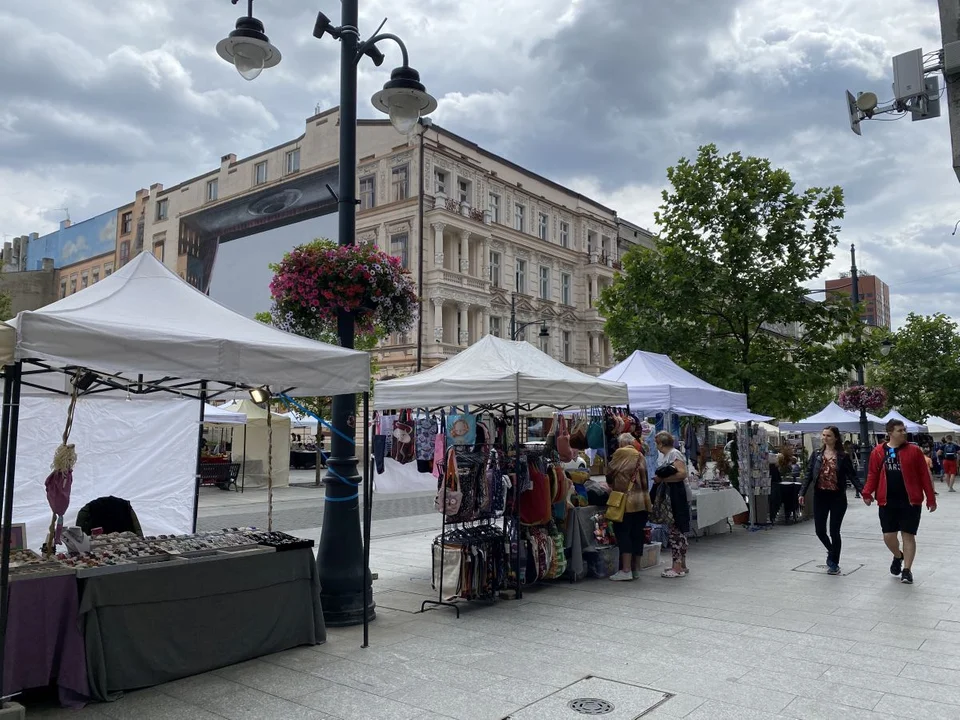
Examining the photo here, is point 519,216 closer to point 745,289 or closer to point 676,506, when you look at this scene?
point 745,289

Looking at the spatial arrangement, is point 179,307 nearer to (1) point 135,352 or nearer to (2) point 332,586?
(1) point 135,352

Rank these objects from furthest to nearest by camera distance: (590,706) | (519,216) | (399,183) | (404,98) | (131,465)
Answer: (519,216), (399,183), (131,465), (404,98), (590,706)

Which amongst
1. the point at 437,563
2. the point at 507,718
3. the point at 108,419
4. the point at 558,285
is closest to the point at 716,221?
the point at 437,563

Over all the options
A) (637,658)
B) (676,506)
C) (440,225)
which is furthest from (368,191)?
(637,658)

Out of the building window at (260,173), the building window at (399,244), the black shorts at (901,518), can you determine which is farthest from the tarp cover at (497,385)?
the building window at (260,173)

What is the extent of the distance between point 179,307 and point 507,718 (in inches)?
154

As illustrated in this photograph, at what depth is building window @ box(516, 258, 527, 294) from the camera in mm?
42344

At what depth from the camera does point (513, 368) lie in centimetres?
812

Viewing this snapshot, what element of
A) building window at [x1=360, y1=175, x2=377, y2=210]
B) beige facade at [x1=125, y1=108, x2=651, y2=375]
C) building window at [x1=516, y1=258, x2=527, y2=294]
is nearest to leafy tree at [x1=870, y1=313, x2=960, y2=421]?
beige facade at [x1=125, y1=108, x2=651, y2=375]

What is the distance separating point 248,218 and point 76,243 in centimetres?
2342

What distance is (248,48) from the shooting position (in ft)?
22.7

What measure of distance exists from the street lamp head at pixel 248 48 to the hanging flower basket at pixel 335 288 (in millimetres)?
1786

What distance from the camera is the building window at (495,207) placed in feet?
133

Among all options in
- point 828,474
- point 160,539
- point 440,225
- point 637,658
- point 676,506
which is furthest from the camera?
point 440,225
